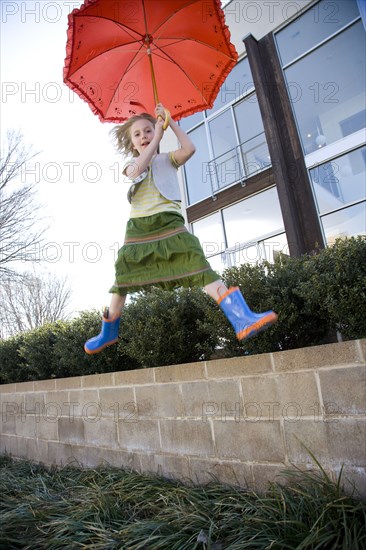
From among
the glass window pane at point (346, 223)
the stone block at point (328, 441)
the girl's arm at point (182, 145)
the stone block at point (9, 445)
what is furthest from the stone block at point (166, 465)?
the glass window pane at point (346, 223)

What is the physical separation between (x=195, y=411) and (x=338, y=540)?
4.45 ft

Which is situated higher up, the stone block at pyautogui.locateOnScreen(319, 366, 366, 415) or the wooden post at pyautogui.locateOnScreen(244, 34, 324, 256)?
the wooden post at pyautogui.locateOnScreen(244, 34, 324, 256)

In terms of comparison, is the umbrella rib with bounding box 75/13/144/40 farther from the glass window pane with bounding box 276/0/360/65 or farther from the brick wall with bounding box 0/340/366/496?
the glass window pane with bounding box 276/0/360/65

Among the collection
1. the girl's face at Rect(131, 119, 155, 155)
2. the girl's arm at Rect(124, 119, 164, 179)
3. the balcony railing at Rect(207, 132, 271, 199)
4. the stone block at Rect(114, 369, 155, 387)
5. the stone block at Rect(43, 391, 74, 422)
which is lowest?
the stone block at Rect(43, 391, 74, 422)

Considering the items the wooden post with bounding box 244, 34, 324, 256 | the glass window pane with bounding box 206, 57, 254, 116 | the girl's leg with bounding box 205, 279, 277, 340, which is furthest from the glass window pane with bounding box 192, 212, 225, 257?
the girl's leg with bounding box 205, 279, 277, 340

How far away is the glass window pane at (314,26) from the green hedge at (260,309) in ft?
27.1

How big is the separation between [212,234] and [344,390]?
356 inches

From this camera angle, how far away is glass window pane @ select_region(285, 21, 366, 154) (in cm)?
873

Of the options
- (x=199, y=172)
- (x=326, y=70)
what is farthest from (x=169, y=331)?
(x=199, y=172)

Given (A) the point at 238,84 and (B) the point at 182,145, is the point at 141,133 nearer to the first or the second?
(B) the point at 182,145

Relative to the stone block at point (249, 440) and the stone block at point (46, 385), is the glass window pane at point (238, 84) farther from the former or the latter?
the stone block at point (249, 440)

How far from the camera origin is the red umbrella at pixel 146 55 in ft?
8.72

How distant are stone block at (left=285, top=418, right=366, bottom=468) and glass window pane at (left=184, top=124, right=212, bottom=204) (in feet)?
31.0

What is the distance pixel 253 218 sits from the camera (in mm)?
10195
